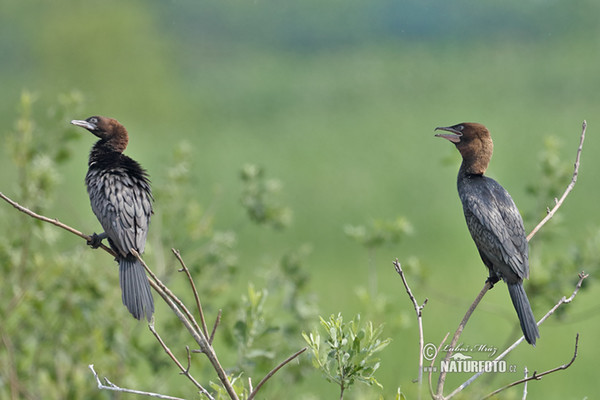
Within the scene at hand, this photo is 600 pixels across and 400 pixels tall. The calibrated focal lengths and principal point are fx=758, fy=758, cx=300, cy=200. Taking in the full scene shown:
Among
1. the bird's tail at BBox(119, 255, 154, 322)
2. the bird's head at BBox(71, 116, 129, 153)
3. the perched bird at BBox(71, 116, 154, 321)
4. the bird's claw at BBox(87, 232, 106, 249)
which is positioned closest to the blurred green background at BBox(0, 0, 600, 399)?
the bird's claw at BBox(87, 232, 106, 249)

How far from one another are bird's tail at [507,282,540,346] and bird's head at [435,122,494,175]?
0.40 metres

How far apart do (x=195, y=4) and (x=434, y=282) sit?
50.5 feet

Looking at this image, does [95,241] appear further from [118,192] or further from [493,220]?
[493,220]

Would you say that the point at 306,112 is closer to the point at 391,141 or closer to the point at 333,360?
the point at 391,141

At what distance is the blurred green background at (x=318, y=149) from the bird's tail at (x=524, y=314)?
3.67 feet

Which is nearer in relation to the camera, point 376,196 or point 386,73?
point 376,196

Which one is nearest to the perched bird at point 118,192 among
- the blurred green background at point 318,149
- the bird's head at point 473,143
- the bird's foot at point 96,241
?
the bird's foot at point 96,241

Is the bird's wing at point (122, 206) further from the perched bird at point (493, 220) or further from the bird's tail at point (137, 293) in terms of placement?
the perched bird at point (493, 220)

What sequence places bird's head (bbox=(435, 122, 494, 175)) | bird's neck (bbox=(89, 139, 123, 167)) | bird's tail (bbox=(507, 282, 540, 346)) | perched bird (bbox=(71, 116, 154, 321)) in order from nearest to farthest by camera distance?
1. bird's tail (bbox=(507, 282, 540, 346))
2. bird's head (bbox=(435, 122, 494, 175))
3. perched bird (bbox=(71, 116, 154, 321))
4. bird's neck (bbox=(89, 139, 123, 167))

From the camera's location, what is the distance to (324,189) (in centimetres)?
1320

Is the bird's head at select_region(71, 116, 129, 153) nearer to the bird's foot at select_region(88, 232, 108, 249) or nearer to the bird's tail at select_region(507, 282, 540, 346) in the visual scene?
the bird's foot at select_region(88, 232, 108, 249)

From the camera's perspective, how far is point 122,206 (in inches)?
95.1

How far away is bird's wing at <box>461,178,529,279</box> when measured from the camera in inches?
88.6

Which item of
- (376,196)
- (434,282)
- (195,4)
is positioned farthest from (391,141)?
(195,4)
